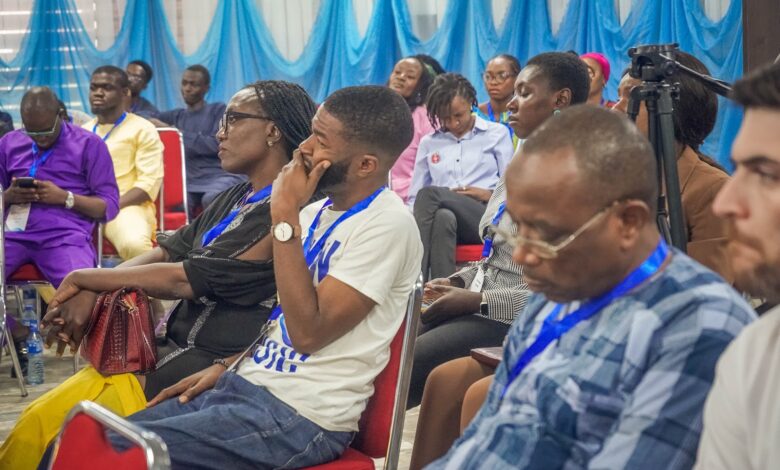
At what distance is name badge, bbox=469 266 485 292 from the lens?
9.78ft

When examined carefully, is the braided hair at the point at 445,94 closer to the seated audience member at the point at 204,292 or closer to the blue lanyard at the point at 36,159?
the blue lanyard at the point at 36,159

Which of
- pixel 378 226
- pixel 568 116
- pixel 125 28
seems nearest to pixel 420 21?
pixel 125 28

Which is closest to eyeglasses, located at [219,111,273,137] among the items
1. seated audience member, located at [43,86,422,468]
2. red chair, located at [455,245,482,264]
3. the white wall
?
seated audience member, located at [43,86,422,468]

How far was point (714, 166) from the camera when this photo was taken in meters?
2.68

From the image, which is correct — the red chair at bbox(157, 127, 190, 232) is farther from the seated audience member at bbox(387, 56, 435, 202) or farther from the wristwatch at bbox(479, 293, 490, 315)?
the wristwatch at bbox(479, 293, 490, 315)

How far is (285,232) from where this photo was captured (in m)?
2.13

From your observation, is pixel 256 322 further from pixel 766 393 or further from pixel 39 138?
pixel 39 138

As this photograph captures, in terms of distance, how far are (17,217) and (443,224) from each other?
198cm

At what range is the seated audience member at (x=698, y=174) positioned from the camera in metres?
2.48

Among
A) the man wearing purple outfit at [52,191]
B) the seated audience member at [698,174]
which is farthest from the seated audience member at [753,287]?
the man wearing purple outfit at [52,191]

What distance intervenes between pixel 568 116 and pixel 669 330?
0.36 meters

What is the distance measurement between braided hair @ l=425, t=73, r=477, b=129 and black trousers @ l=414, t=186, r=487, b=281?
71 cm

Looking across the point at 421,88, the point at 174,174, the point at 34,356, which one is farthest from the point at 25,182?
the point at 421,88

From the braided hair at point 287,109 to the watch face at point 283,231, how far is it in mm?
596
